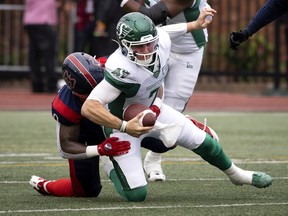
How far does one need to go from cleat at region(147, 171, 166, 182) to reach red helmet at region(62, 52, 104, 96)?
139 cm

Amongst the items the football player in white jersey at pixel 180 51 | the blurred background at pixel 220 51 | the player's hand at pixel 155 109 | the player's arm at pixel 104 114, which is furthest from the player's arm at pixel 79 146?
the blurred background at pixel 220 51

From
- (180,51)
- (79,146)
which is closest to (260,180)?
(79,146)

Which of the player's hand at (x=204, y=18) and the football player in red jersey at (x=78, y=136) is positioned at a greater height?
the player's hand at (x=204, y=18)

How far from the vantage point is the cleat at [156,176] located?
7.99m

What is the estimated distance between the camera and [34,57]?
16.8 metres

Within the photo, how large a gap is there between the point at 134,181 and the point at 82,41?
975 centimetres

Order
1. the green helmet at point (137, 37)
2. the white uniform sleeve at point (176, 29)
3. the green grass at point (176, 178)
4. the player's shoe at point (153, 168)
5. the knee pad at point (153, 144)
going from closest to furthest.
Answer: the green grass at point (176, 178), the green helmet at point (137, 37), the knee pad at point (153, 144), the white uniform sleeve at point (176, 29), the player's shoe at point (153, 168)

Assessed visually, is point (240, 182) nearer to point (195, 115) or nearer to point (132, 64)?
point (132, 64)

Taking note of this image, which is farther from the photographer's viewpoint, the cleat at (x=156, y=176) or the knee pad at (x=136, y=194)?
the cleat at (x=156, y=176)

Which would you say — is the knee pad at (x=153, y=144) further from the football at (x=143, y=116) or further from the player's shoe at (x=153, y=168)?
the football at (x=143, y=116)

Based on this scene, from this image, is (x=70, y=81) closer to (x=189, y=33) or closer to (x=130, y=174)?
(x=130, y=174)

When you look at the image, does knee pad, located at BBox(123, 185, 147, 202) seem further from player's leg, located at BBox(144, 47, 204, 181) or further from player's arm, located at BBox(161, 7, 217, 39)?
player's arm, located at BBox(161, 7, 217, 39)

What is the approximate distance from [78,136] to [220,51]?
1241 cm

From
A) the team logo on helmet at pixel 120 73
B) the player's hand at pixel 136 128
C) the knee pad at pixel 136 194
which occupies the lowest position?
the knee pad at pixel 136 194
